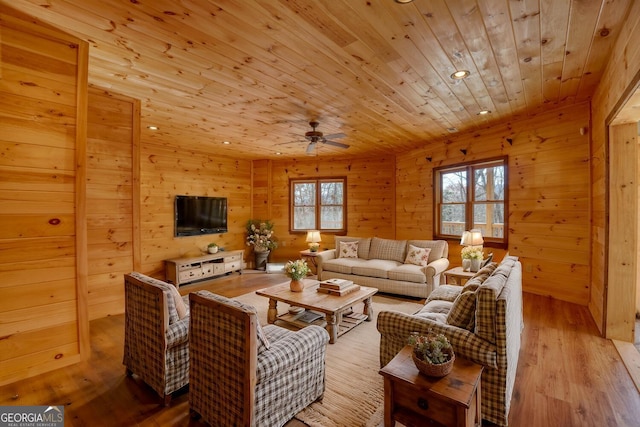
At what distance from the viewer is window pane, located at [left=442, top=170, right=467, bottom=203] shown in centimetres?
550

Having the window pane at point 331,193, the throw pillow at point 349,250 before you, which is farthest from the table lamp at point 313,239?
the window pane at point 331,193

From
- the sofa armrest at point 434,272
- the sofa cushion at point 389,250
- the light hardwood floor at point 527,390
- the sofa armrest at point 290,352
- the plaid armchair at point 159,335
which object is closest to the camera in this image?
the sofa armrest at point 290,352

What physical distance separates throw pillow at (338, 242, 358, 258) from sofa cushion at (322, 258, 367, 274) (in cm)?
13

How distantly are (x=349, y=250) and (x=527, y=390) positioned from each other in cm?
361

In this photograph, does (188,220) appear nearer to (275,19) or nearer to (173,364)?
(173,364)

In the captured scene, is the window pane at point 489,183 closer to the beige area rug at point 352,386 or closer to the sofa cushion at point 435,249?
the sofa cushion at point 435,249

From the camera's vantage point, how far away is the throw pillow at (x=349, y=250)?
18.4ft

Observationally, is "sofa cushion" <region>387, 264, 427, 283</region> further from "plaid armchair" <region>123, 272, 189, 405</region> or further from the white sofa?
"plaid armchair" <region>123, 272, 189, 405</region>

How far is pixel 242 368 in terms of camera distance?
65.2 inches

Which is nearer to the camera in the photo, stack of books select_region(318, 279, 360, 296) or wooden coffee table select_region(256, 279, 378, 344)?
wooden coffee table select_region(256, 279, 378, 344)

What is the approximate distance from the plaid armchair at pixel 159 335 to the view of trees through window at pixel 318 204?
519 cm

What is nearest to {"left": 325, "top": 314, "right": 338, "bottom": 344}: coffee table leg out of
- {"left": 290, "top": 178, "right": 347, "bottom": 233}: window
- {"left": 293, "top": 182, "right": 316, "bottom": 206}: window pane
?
{"left": 290, "top": 178, "right": 347, "bottom": 233}: window

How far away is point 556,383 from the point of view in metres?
2.29

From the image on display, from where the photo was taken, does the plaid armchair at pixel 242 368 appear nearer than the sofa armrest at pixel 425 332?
Yes
